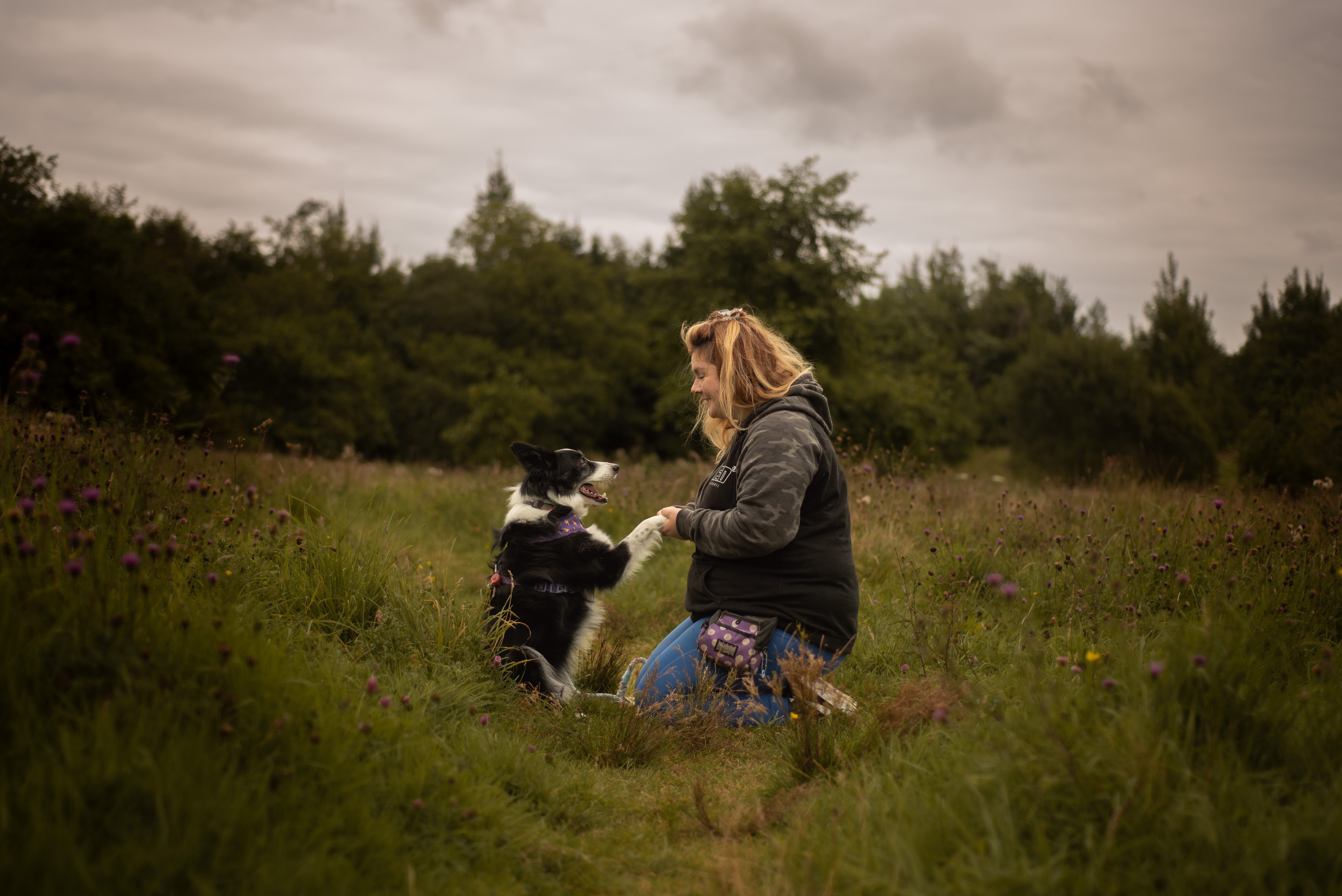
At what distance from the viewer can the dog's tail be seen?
12.8ft

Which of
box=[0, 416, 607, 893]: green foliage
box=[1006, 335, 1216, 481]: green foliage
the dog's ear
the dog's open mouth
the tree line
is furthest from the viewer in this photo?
box=[1006, 335, 1216, 481]: green foliage

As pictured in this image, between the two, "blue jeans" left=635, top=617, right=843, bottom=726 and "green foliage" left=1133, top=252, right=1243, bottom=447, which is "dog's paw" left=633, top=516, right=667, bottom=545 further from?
"green foliage" left=1133, top=252, right=1243, bottom=447

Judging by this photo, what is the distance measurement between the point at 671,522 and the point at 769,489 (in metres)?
0.71

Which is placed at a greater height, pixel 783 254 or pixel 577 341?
pixel 783 254

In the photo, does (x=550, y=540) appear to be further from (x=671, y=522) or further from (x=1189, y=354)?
(x=1189, y=354)


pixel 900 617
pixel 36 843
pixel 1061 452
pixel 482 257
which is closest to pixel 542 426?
pixel 482 257

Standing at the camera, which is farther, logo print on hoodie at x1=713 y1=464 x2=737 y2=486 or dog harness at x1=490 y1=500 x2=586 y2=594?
dog harness at x1=490 y1=500 x2=586 y2=594

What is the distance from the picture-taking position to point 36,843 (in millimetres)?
1731

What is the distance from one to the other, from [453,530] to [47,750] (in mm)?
6783

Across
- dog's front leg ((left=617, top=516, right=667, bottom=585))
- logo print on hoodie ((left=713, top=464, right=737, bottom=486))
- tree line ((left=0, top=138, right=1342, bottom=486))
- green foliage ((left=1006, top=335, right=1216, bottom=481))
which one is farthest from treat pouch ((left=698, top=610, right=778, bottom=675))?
green foliage ((left=1006, top=335, right=1216, bottom=481))

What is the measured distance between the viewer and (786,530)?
342 cm

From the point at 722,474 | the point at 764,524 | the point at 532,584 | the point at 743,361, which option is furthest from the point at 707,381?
the point at 532,584

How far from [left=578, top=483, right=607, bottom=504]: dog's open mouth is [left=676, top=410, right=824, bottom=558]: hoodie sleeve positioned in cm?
136

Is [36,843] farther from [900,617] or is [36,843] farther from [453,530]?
[453,530]
